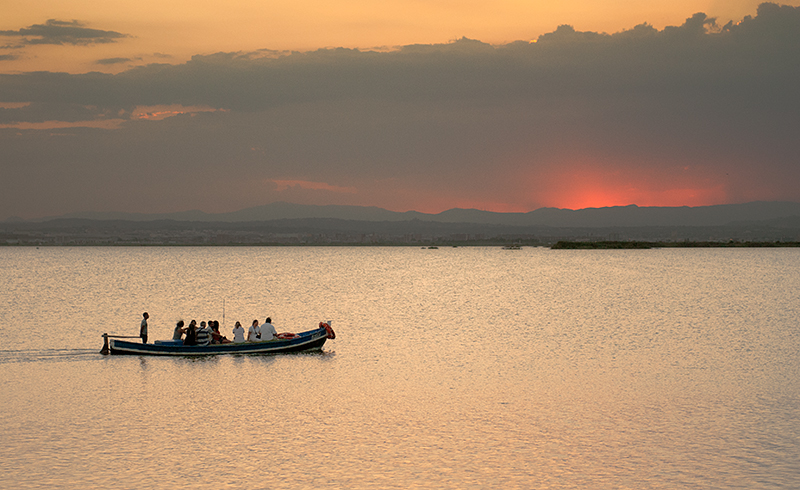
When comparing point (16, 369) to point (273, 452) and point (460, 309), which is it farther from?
point (460, 309)

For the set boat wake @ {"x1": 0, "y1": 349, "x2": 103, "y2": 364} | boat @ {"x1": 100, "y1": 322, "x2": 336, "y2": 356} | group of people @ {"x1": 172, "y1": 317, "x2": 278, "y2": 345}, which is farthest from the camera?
group of people @ {"x1": 172, "y1": 317, "x2": 278, "y2": 345}

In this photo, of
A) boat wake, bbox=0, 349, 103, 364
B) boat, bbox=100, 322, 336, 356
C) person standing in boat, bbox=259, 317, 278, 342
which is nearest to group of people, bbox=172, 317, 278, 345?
person standing in boat, bbox=259, 317, 278, 342

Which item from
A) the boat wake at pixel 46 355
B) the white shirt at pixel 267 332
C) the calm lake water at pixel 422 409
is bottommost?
the calm lake water at pixel 422 409

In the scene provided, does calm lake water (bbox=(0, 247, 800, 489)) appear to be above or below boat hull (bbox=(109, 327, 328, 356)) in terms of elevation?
below

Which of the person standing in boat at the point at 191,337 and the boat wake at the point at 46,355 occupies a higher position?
the person standing in boat at the point at 191,337

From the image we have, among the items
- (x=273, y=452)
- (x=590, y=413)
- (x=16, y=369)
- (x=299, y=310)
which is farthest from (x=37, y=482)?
(x=299, y=310)

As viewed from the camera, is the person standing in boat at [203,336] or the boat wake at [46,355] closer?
the boat wake at [46,355]

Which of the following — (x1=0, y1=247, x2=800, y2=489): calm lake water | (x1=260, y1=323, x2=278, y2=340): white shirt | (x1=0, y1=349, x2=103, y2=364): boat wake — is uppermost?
(x1=260, y1=323, x2=278, y2=340): white shirt

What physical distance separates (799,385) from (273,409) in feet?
73.1

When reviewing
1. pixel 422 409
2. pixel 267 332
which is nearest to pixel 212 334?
pixel 267 332

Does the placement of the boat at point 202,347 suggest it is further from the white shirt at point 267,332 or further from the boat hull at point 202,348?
the white shirt at point 267,332

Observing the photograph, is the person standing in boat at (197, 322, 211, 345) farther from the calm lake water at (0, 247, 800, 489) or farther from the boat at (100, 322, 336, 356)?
the calm lake water at (0, 247, 800, 489)

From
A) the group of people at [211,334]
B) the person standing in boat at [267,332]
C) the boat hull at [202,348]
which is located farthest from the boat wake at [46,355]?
the person standing in boat at [267,332]

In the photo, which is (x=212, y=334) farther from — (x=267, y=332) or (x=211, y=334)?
(x=267, y=332)
